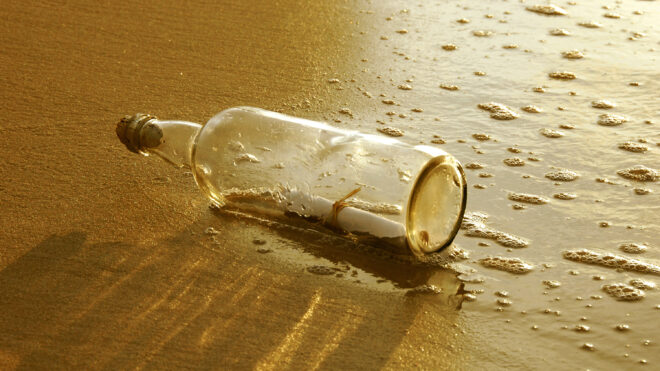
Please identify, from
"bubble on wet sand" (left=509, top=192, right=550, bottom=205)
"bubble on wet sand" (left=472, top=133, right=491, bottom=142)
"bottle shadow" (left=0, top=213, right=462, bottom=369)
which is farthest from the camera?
"bubble on wet sand" (left=472, top=133, right=491, bottom=142)

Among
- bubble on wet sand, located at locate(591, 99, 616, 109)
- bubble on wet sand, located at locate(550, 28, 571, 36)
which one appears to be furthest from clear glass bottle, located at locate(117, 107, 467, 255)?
bubble on wet sand, located at locate(550, 28, 571, 36)

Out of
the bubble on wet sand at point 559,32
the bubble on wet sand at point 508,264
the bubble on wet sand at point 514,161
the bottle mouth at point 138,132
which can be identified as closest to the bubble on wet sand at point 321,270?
the bubble on wet sand at point 508,264

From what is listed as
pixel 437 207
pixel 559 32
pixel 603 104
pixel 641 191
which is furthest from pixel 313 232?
pixel 559 32

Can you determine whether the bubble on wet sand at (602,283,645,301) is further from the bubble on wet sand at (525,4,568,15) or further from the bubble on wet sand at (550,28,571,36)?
the bubble on wet sand at (525,4,568,15)

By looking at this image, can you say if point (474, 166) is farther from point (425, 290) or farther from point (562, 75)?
point (562, 75)

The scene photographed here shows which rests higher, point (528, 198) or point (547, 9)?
point (547, 9)

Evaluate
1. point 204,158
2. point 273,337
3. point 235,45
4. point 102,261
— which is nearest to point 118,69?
point 235,45

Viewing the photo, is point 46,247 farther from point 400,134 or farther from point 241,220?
point 400,134
